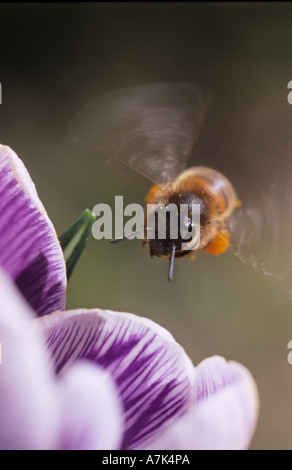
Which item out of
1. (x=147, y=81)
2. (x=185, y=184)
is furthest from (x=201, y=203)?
(x=147, y=81)

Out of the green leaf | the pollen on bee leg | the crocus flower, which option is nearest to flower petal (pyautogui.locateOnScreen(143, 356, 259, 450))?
the crocus flower

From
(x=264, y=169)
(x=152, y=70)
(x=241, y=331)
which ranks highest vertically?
(x=152, y=70)

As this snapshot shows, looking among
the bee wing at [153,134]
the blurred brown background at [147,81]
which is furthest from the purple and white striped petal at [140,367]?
the blurred brown background at [147,81]

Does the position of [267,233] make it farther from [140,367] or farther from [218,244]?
[140,367]

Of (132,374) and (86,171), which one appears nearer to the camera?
(132,374)
